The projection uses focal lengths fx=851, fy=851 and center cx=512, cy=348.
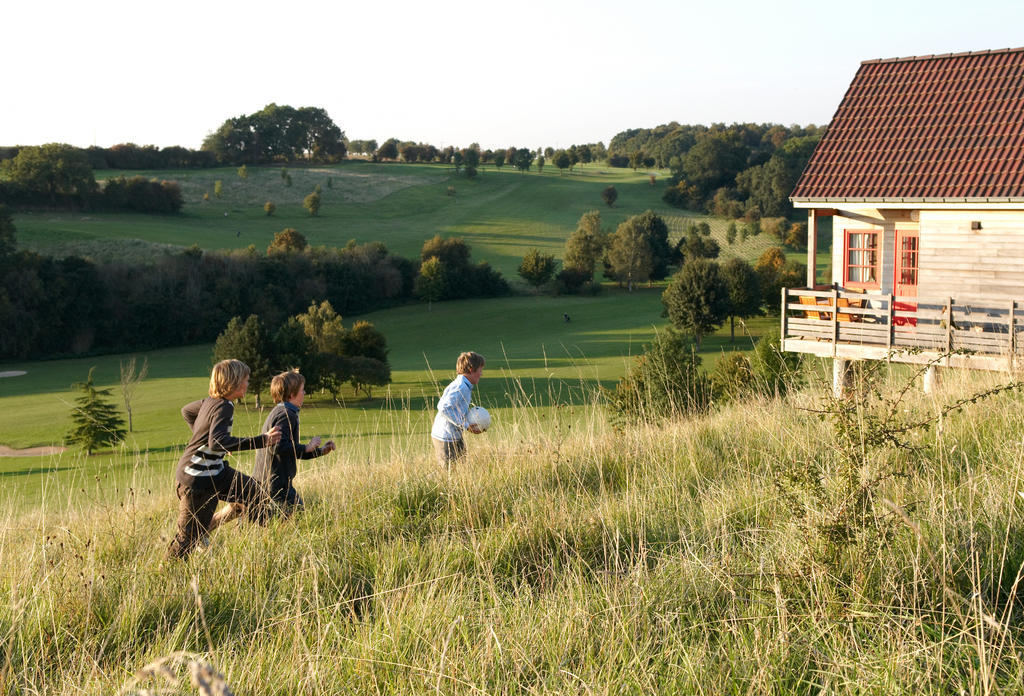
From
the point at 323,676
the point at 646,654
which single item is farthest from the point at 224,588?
the point at 646,654

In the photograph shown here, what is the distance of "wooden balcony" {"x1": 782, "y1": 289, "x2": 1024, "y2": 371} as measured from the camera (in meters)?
12.6

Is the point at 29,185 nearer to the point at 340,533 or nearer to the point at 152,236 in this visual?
the point at 152,236

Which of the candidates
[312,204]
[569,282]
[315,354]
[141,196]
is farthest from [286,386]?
[312,204]

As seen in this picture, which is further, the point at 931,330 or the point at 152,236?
the point at 152,236

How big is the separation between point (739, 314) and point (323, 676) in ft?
164

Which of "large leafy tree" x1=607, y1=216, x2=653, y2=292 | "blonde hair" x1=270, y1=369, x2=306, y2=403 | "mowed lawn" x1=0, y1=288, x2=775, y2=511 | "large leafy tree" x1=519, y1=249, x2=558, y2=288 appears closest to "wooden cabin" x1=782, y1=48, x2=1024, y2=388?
"mowed lawn" x1=0, y1=288, x2=775, y2=511

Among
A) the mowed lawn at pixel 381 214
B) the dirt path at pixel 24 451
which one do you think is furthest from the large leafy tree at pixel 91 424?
the mowed lawn at pixel 381 214

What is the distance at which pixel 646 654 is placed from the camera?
9.64 ft

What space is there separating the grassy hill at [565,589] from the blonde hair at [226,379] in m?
0.88

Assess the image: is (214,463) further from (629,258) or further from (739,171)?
(739,171)

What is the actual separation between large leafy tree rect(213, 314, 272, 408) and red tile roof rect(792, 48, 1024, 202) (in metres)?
28.2

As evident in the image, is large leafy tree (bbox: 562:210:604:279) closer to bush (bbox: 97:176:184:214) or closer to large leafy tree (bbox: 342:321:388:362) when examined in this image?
large leafy tree (bbox: 342:321:388:362)

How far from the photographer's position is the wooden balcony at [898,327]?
12594 millimetres

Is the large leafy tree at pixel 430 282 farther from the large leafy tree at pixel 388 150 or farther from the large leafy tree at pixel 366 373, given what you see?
the large leafy tree at pixel 388 150
